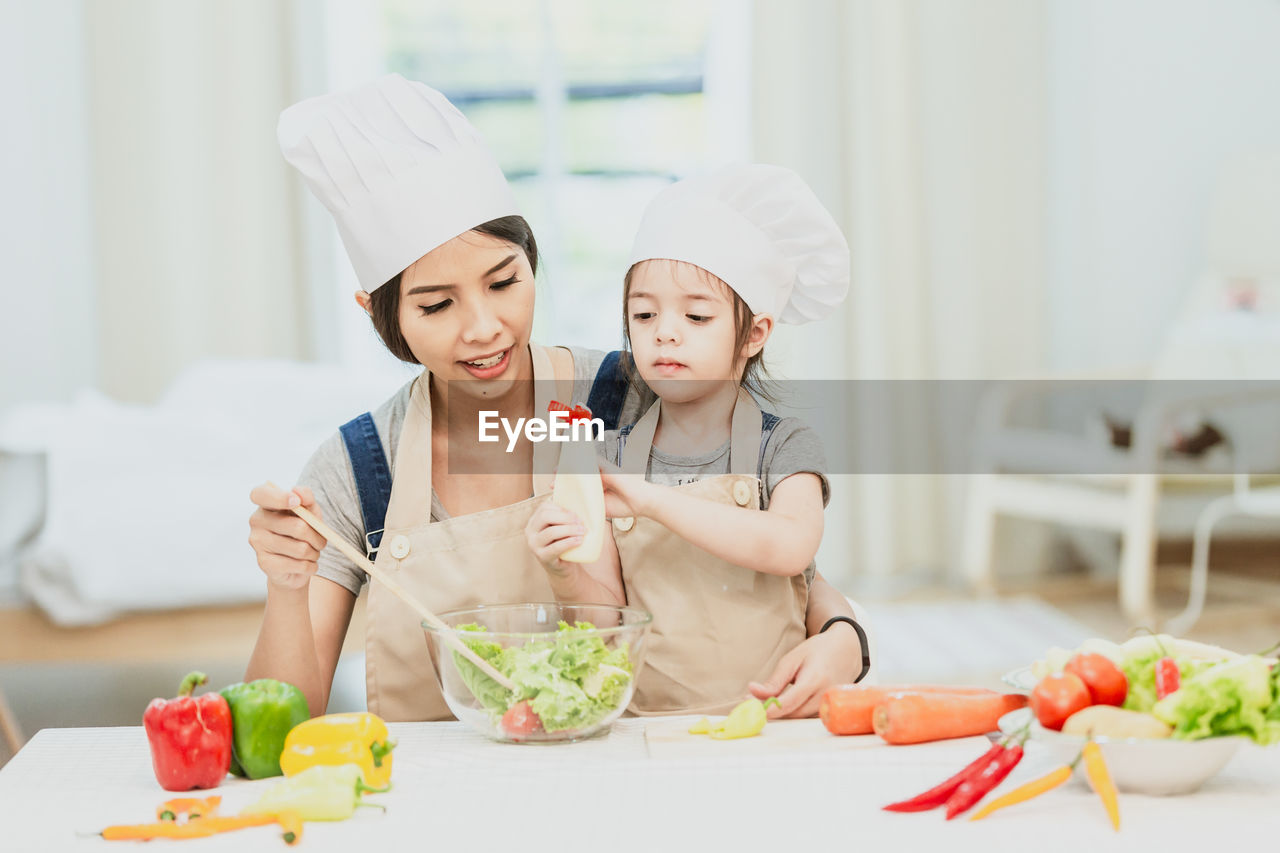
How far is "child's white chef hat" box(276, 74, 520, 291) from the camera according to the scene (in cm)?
135

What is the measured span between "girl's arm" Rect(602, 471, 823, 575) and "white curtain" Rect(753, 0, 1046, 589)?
3243 mm

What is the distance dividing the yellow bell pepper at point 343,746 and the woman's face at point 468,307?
42 centimetres

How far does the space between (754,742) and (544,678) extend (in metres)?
0.22

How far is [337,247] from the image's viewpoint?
15.2 feet

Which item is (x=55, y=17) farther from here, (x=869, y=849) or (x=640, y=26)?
(x=869, y=849)

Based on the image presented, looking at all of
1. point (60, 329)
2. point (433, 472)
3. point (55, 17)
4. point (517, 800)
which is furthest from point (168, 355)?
point (517, 800)

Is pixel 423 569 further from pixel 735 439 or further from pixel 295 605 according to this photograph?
pixel 735 439

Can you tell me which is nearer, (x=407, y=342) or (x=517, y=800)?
(x=517, y=800)

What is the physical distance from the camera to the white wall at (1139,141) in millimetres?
4535

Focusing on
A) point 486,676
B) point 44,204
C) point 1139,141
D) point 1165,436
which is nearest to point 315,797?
point 486,676

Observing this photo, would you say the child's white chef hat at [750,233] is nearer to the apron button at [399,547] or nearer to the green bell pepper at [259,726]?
the apron button at [399,547]

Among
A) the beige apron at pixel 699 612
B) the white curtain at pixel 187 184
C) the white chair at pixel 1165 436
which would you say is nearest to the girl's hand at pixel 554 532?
the beige apron at pixel 699 612

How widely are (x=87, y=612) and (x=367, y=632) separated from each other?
1.86m

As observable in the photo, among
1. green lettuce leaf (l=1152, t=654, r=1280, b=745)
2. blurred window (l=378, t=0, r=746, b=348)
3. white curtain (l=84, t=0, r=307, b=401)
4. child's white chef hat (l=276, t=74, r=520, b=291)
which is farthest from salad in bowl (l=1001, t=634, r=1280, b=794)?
white curtain (l=84, t=0, r=307, b=401)
